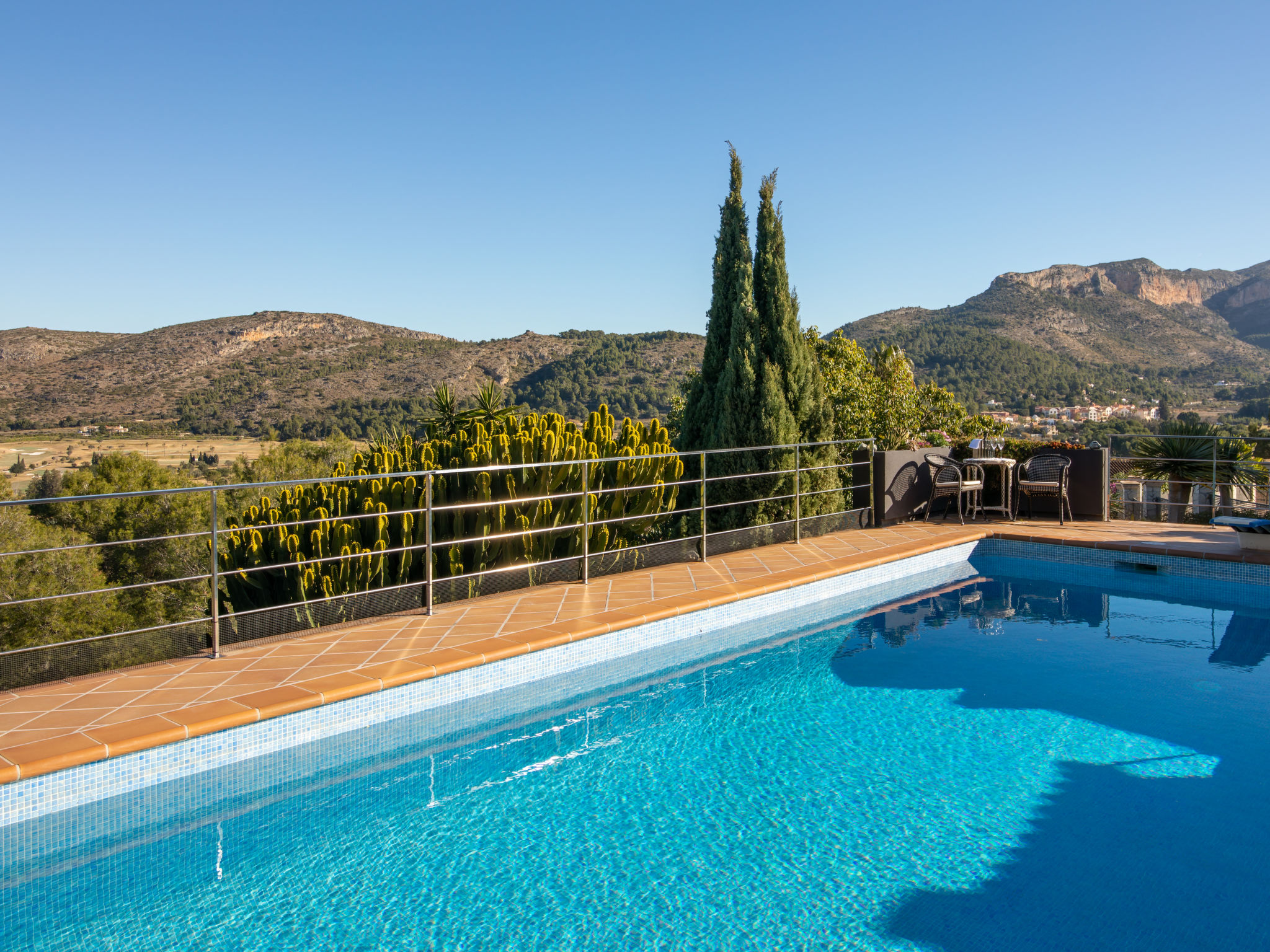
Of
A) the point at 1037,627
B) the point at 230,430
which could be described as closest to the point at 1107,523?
the point at 1037,627

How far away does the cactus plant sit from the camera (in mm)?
5145

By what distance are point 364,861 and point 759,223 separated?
7695 millimetres

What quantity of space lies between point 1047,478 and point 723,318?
4159mm

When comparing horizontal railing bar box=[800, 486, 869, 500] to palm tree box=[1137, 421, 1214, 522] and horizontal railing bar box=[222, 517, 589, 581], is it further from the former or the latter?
palm tree box=[1137, 421, 1214, 522]

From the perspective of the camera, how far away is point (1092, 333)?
4269 cm

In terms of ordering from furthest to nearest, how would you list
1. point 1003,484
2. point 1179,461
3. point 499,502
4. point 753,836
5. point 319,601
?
point 1179,461 → point 1003,484 → point 499,502 → point 319,601 → point 753,836

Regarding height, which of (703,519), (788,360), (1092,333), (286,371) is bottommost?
(703,519)

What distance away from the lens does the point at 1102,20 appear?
12023 mm

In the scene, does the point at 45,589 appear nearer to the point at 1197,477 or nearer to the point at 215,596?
the point at 215,596

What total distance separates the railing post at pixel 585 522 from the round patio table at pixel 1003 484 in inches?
197

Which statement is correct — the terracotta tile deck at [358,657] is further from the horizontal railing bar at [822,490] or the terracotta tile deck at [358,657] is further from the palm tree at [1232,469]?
the palm tree at [1232,469]

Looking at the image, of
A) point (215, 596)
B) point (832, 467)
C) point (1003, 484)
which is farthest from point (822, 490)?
point (215, 596)

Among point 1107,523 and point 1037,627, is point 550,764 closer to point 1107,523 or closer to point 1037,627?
point 1037,627

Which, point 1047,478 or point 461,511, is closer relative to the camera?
point 461,511
